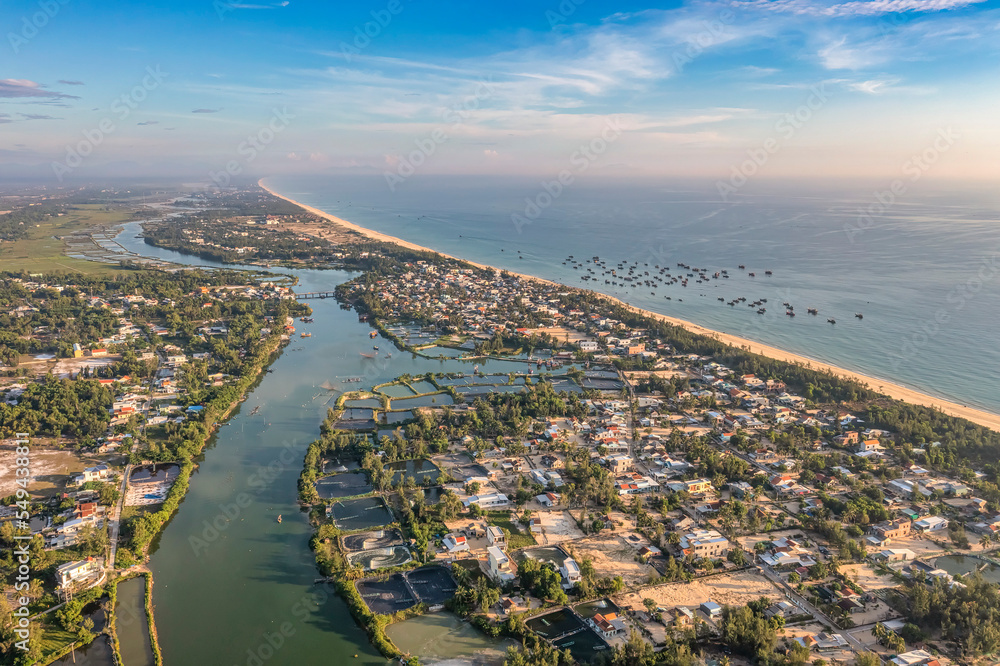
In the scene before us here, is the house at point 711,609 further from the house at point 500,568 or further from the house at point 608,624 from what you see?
the house at point 500,568

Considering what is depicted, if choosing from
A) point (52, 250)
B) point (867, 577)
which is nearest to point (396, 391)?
point (867, 577)

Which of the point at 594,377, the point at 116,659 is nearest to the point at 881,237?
the point at 594,377

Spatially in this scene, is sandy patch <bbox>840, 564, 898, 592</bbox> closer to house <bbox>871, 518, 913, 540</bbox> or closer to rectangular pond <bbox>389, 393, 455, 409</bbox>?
house <bbox>871, 518, 913, 540</bbox>

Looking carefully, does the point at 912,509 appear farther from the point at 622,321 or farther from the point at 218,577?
the point at 622,321

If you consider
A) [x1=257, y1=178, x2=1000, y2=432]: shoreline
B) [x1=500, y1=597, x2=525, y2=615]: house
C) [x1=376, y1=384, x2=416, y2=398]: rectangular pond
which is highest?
[x1=257, y1=178, x2=1000, y2=432]: shoreline

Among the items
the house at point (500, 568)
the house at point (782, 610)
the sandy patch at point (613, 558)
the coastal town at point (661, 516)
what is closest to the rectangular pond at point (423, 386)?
the coastal town at point (661, 516)

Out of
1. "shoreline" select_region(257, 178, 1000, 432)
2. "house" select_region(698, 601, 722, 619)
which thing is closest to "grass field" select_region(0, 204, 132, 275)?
"shoreline" select_region(257, 178, 1000, 432)

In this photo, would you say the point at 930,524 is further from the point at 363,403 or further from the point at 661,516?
the point at 363,403
